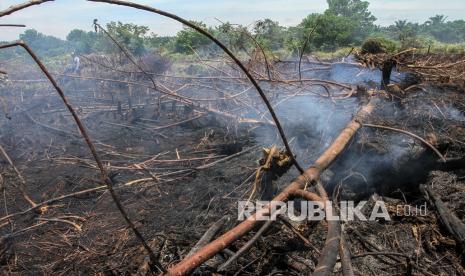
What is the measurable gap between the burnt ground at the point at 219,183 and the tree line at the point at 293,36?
1691mm

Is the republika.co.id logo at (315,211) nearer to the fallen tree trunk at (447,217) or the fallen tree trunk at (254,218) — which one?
the fallen tree trunk at (254,218)

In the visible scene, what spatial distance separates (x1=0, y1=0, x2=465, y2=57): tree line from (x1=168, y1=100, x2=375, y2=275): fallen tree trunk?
1514 mm

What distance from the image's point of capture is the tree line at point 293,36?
7.64 m

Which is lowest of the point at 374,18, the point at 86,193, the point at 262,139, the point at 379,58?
the point at 86,193

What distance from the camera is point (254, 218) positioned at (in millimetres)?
2543

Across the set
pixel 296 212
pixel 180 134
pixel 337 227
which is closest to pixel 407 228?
pixel 296 212

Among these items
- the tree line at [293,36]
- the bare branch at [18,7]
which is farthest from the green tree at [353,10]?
the bare branch at [18,7]

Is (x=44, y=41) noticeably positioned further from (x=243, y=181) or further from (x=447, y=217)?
(x=447, y=217)

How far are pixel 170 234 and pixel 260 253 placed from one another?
958 millimetres

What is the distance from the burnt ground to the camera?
3094 mm

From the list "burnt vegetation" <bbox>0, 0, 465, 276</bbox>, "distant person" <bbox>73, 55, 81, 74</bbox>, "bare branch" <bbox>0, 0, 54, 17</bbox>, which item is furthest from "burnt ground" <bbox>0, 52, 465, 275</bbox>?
"distant person" <bbox>73, 55, 81, 74</bbox>

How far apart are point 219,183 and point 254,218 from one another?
6.52 feet

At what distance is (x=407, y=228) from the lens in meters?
3.52

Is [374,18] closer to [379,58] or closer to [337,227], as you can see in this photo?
[379,58]
